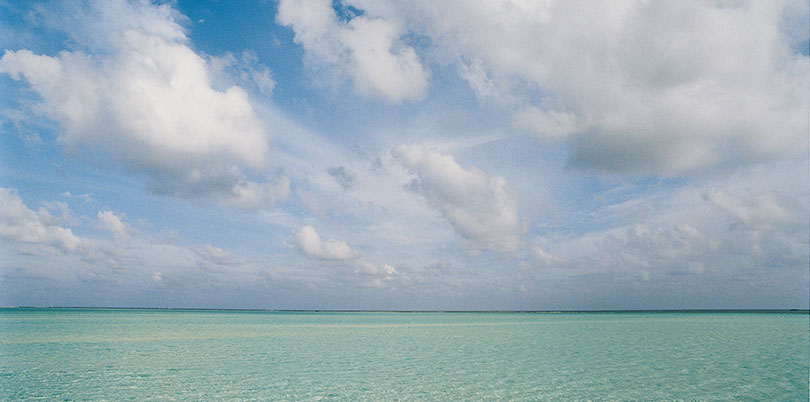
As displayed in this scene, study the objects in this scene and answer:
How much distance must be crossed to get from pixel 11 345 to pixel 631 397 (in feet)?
129

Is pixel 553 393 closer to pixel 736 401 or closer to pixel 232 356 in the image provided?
pixel 736 401

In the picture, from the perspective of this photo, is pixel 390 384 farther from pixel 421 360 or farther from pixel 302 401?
pixel 421 360

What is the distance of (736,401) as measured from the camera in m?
16.0

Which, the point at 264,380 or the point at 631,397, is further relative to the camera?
the point at 264,380

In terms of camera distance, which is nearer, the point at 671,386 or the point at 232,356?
the point at 671,386

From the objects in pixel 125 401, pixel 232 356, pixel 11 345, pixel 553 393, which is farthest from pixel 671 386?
pixel 11 345

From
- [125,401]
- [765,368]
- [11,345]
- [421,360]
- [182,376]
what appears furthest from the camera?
[11,345]

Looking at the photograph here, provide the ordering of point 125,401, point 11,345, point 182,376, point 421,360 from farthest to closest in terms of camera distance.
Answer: point 11,345 → point 421,360 → point 182,376 → point 125,401

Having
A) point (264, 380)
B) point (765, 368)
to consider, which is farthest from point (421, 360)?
point (765, 368)

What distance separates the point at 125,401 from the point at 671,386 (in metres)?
20.5

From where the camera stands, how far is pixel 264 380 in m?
19.5

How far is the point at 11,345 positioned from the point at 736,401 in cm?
4254

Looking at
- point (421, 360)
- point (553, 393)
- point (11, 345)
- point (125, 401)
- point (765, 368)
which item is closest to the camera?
point (125, 401)

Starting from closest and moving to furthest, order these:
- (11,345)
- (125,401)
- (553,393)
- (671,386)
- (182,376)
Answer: (125,401)
(553,393)
(671,386)
(182,376)
(11,345)
